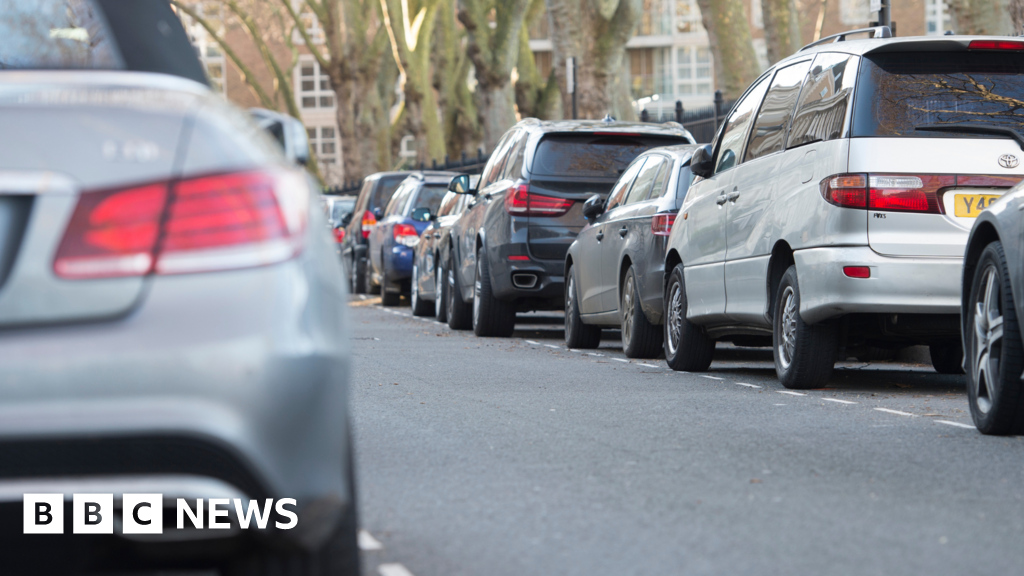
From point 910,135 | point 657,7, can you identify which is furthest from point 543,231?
point 657,7

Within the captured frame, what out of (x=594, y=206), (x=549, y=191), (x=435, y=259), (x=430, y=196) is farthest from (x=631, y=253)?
(x=430, y=196)

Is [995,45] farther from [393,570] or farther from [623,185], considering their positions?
[393,570]

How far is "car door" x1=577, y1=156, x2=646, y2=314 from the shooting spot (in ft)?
39.2

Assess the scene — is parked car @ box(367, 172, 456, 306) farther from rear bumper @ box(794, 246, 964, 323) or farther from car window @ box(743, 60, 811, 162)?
rear bumper @ box(794, 246, 964, 323)

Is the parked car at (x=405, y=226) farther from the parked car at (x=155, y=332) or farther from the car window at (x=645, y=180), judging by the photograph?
the parked car at (x=155, y=332)

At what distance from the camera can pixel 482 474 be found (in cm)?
550

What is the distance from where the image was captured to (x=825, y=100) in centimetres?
823

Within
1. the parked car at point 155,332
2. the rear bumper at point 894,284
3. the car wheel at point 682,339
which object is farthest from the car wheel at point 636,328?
the parked car at point 155,332

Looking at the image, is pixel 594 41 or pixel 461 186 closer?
→ pixel 461 186

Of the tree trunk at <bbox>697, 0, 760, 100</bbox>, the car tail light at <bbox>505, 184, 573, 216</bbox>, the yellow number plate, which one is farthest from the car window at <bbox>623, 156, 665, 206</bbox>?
the tree trunk at <bbox>697, 0, 760, 100</bbox>

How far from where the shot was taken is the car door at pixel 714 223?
9.52 m

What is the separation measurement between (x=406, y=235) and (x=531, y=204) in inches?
285

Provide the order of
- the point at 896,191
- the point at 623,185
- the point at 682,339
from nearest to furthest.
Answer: the point at 896,191 < the point at 682,339 < the point at 623,185

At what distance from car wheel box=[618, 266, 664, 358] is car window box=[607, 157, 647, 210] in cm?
76
